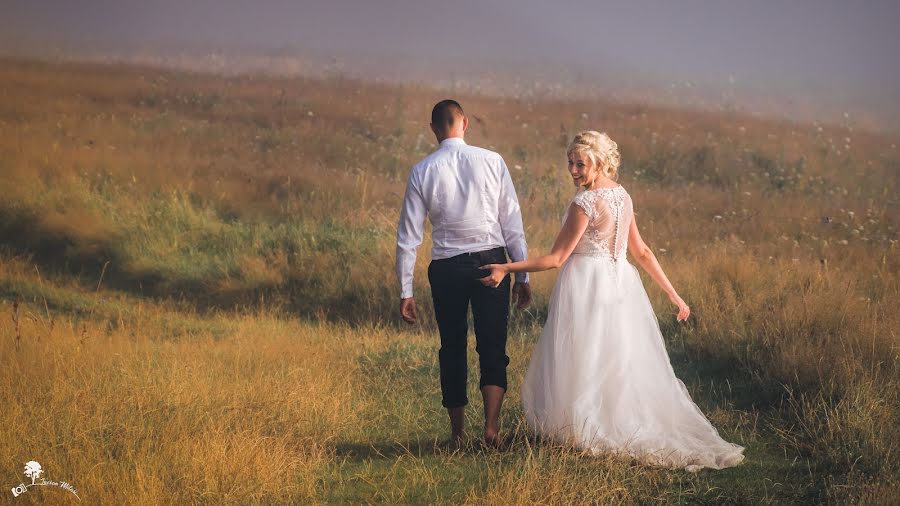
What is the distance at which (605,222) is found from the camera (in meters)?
5.07

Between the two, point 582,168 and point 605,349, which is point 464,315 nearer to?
point 605,349

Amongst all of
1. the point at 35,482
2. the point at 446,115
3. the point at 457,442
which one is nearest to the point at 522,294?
the point at 457,442

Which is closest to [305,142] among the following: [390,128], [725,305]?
[390,128]

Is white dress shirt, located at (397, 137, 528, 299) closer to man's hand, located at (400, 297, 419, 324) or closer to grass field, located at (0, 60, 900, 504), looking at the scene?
man's hand, located at (400, 297, 419, 324)

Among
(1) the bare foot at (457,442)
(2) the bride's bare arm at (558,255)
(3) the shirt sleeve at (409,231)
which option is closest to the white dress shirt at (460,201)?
(3) the shirt sleeve at (409,231)

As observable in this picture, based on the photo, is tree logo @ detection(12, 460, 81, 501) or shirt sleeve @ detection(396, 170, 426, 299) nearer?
tree logo @ detection(12, 460, 81, 501)

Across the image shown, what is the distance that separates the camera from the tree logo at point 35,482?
14.4 ft

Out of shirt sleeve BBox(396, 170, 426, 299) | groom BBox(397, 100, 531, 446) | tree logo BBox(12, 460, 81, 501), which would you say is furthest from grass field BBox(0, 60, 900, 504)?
shirt sleeve BBox(396, 170, 426, 299)

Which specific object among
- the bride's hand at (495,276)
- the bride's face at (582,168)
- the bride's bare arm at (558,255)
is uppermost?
the bride's face at (582,168)

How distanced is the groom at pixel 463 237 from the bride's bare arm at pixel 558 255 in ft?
0.59

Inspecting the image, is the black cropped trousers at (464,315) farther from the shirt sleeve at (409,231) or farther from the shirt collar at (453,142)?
the shirt collar at (453,142)

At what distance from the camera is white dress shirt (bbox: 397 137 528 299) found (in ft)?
16.9

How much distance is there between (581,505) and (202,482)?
1.79 m

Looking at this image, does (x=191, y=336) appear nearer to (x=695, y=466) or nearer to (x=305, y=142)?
(x=695, y=466)
